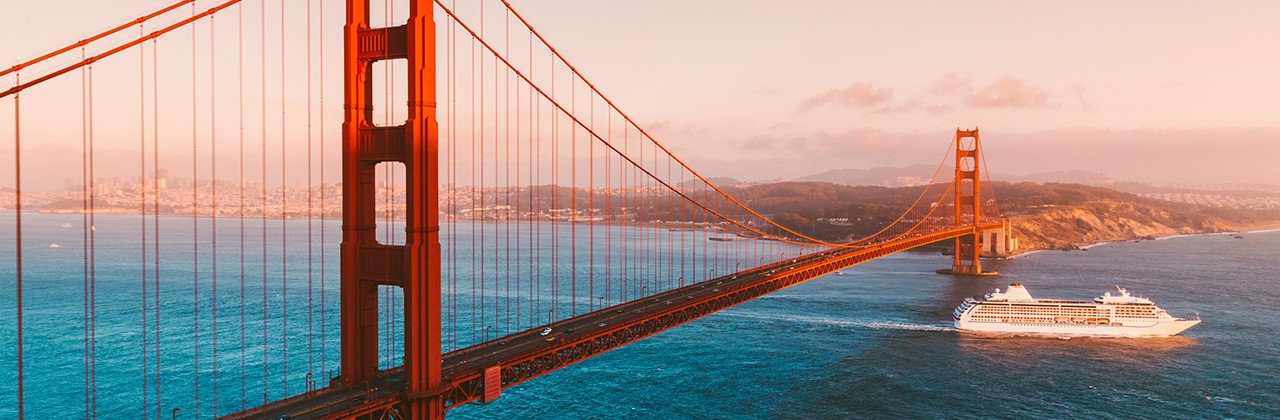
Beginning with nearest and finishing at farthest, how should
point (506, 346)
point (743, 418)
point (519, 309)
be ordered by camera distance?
point (506, 346) < point (743, 418) < point (519, 309)

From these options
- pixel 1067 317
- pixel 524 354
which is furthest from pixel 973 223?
pixel 524 354

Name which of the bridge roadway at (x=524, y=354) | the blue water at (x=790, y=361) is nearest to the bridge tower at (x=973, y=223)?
the blue water at (x=790, y=361)

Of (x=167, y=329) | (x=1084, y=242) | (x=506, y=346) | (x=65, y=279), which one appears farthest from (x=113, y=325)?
(x=1084, y=242)

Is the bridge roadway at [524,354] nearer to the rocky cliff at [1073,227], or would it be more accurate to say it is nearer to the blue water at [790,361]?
the blue water at [790,361]

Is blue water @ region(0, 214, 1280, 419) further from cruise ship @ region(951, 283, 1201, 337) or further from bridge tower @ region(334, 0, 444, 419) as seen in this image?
bridge tower @ region(334, 0, 444, 419)

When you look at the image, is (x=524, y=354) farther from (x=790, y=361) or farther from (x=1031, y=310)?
(x=1031, y=310)

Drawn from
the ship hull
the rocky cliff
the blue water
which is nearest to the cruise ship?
the ship hull

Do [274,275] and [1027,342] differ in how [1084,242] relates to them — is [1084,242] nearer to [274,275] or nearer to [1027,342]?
[1027,342]
